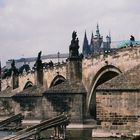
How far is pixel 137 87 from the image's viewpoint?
29.8 m

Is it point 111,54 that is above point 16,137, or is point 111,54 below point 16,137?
above

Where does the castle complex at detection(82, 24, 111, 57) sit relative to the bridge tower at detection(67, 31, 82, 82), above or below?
above

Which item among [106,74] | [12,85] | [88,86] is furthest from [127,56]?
[12,85]

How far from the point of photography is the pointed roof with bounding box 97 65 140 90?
1184 inches

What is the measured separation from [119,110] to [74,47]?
16.4 metres

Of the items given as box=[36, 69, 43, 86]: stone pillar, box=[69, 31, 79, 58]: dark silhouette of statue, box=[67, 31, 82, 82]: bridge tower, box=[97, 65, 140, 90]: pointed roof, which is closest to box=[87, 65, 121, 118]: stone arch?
box=[67, 31, 82, 82]: bridge tower

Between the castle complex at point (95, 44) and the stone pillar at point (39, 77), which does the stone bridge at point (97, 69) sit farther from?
the castle complex at point (95, 44)

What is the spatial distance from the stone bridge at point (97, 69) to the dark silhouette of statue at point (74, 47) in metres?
1.08

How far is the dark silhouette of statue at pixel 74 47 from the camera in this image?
4516cm

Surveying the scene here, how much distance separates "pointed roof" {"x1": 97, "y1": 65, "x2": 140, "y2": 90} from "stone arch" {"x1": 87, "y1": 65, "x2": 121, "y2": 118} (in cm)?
642

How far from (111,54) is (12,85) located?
33534 millimetres

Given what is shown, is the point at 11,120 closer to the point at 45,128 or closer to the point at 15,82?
the point at 45,128

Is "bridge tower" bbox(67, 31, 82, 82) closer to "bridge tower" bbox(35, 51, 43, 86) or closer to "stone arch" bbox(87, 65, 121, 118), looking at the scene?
"stone arch" bbox(87, 65, 121, 118)

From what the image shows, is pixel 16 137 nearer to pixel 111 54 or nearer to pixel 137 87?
pixel 137 87
